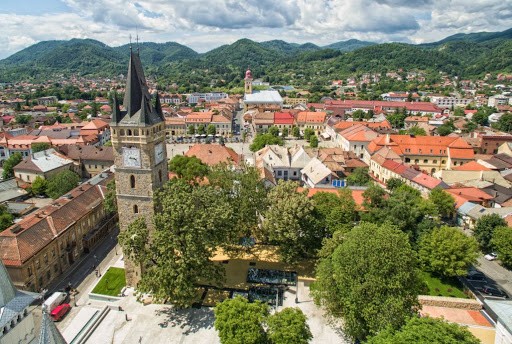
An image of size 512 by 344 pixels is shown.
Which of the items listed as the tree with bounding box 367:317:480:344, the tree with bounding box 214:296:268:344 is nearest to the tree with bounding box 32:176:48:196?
the tree with bounding box 214:296:268:344

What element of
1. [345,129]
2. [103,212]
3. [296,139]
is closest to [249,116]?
[296,139]

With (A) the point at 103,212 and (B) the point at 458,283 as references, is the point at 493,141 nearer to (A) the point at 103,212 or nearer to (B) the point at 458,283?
(B) the point at 458,283

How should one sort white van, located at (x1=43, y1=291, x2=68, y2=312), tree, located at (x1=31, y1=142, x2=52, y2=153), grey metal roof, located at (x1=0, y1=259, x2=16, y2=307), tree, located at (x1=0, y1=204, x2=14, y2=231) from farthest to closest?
tree, located at (x1=31, y1=142, x2=52, y2=153) < tree, located at (x1=0, y1=204, x2=14, y2=231) < white van, located at (x1=43, y1=291, x2=68, y2=312) < grey metal roof, located at (x1=0, y1=259, x2=16, y2=307)

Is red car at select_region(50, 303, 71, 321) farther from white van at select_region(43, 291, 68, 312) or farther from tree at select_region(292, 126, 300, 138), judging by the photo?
tree at select_region(292, 126, 300, 138)

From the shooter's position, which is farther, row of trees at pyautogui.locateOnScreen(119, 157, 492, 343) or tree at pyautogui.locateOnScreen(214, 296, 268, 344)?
row of trees at pyautogui.locateOnScreen(119, 157, 492, 343)

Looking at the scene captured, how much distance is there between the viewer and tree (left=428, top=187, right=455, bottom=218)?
56.0m

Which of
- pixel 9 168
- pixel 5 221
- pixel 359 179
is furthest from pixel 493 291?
pixel 9 168

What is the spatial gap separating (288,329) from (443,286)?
2495 cm

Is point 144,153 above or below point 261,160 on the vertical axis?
above

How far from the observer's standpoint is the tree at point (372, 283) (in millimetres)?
27922

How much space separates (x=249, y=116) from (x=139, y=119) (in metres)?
117

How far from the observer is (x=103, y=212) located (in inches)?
2088

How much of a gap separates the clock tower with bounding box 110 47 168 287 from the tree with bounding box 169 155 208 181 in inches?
726

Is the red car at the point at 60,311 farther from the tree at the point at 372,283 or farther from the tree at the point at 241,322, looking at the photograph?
the tree at the point at 372,283
